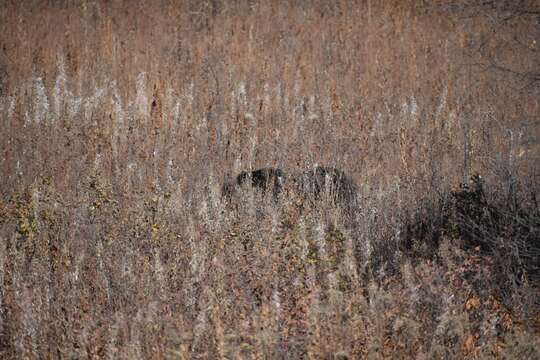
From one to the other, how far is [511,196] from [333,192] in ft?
4.75

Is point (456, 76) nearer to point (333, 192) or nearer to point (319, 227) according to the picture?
point (333, 192)

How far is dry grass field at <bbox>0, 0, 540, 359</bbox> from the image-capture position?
3.84m

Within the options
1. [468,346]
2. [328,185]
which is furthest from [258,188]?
[468,346]

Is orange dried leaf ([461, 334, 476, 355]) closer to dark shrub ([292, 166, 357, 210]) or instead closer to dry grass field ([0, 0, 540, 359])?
dry grass field ([0, 0, 540, 359])

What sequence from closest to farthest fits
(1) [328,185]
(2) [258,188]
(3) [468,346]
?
(3) [468,346] < (1) [328,185] < (2) [258,188]

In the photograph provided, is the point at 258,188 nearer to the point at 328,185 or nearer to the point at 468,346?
the point at 328,185

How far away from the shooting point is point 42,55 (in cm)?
941

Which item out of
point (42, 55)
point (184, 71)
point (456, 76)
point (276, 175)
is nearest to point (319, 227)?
point (276, 175)

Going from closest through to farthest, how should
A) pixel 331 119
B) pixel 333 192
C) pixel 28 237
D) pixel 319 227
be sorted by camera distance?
1. pixel 319 227
2. pixel 28 237
3. pixel 333 192
4. pixel 331 119

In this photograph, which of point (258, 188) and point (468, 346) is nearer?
point (468, 346)

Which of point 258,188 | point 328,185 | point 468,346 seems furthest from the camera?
point 258,188

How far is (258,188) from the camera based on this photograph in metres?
5.85

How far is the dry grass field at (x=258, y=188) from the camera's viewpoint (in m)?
3.84

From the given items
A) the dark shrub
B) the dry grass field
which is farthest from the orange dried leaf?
the dark shrub
